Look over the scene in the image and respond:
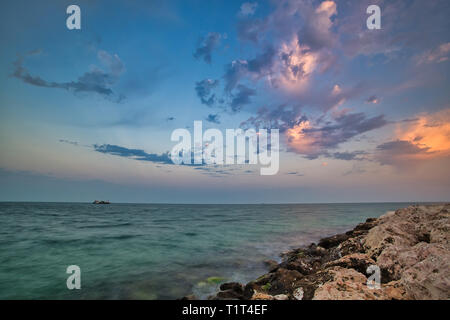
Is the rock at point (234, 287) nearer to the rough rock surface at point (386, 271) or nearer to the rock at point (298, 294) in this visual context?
the rough rock surface at point (386, 271)

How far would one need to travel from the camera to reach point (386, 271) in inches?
243

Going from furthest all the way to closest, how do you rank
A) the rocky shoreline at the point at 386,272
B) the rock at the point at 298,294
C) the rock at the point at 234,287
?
the rock at the point at 234,287 → the rock at the point at 298,294 → the rocky shoreline at the point at 386,272

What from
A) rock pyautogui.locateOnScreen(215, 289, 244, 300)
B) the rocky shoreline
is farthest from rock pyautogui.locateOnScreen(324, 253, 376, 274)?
rock pyautogui.locateOnScreen(215, 289, 244, 300)

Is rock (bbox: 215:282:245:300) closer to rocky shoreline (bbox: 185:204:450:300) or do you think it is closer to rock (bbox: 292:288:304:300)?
rocky shoreline (bbox: 185:204:450:300)

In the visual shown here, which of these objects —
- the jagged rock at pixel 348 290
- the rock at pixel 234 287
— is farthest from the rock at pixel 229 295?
the jagged rock at pixel 348 290

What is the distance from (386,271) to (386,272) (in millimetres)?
38

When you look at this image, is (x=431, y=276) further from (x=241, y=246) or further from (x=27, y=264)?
(x=27, y=264)

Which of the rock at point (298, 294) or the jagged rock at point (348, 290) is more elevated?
the jagged rock at point (348, 290)

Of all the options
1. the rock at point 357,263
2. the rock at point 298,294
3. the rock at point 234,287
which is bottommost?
the rock at point 234,287

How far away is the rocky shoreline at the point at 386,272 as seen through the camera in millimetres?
4598
